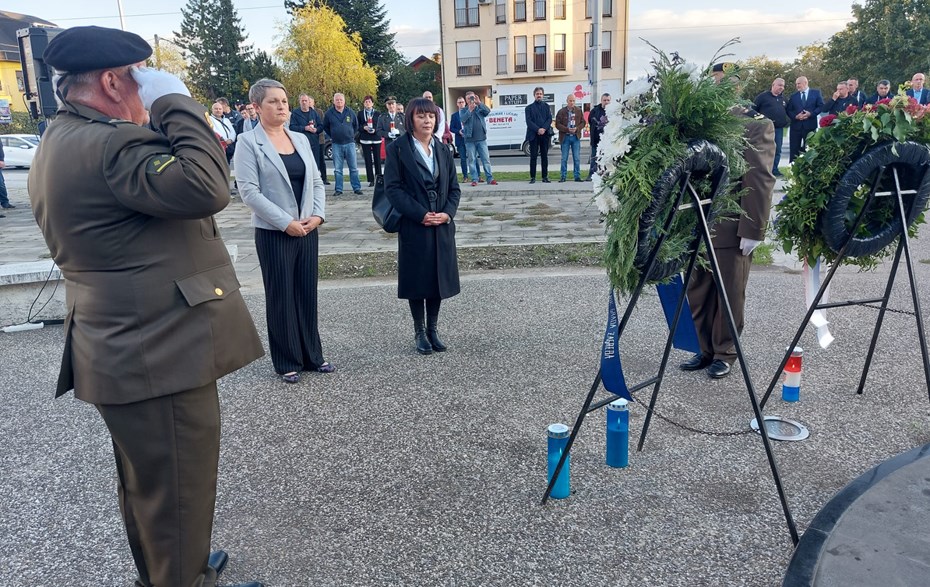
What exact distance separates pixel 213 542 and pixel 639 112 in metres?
2.68

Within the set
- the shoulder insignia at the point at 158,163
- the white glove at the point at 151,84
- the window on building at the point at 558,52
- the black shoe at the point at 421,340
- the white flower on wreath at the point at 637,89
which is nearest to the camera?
the shoulder insignia at the point at 158,163

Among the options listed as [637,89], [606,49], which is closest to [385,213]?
[637,89]

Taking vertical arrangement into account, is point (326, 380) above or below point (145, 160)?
below

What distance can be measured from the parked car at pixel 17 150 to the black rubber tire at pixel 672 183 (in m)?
30.3

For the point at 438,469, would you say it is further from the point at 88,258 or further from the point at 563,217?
the point at 563,217

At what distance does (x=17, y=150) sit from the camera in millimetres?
27594

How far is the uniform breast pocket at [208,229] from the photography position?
2441mm

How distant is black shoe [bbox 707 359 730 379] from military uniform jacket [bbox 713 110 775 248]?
2.81 feet

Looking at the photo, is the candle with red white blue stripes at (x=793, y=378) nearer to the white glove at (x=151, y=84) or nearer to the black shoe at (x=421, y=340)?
the black shoe at (x=421, y=340)

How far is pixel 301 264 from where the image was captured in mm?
4961

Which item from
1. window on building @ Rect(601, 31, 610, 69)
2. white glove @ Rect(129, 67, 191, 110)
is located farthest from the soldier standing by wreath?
window on building @ Rect(601, 31, 610, 69)

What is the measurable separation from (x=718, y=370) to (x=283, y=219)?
10.7 feet

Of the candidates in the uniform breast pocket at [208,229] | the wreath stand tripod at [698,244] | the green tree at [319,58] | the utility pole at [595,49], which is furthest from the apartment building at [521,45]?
the uniform breast pocket at [208,229]

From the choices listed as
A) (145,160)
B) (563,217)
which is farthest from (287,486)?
(563,217)
